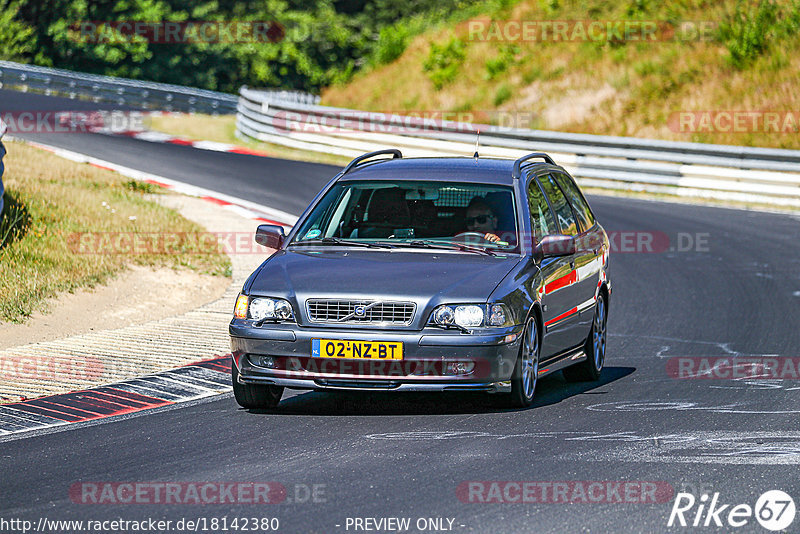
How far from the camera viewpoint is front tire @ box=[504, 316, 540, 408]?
8.37 metres

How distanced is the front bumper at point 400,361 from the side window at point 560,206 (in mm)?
1973

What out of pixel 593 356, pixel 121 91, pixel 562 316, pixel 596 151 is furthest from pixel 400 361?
pixel 121 91

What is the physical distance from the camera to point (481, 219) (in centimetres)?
921

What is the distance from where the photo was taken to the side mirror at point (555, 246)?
891 cm

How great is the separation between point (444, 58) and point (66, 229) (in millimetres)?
26663

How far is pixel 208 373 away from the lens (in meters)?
10.2

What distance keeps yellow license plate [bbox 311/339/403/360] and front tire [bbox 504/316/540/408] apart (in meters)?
0.84

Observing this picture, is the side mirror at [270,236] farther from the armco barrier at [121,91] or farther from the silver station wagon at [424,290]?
the armco barrier at [121,91]

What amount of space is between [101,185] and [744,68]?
19667 millimetres

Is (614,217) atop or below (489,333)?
below

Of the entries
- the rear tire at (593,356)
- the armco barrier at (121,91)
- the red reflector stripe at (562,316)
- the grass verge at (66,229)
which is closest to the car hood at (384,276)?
the red reflector stripe at (562,316)

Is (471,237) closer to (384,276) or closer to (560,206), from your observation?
(384,276)

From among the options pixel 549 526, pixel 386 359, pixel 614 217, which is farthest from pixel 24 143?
pixel 549 526

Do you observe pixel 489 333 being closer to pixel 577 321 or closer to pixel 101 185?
pixel 577 321
